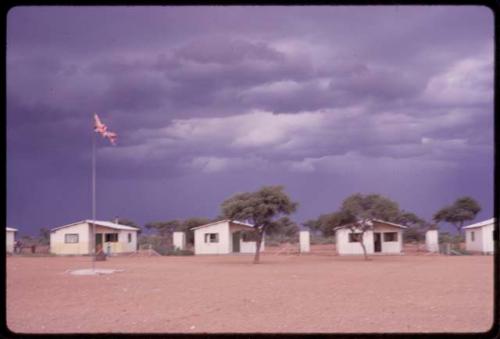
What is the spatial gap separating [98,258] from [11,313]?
23.4 m

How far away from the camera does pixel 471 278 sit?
1980 centimetres

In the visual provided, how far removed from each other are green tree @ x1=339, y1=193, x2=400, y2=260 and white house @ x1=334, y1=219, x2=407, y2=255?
1856 mm

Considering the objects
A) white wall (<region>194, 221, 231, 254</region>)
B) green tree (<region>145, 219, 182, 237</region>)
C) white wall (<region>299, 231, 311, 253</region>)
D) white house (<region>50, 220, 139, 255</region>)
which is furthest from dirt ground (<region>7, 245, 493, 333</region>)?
green tree (<region>145, 219, 182, 237</region>)

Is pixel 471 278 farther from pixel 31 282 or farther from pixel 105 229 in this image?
pixel 105 229

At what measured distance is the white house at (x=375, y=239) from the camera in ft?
142

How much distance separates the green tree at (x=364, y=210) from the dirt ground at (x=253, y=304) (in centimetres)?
1872

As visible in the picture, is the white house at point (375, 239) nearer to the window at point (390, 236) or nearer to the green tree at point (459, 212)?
the window at point (390, 236)

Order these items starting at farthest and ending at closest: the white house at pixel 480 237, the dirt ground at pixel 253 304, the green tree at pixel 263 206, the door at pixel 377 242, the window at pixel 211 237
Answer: the window at pixel 211 237 < the door at pixel 377 242 < the white house at pixel 480 237 < the green tree at pixel 263 206 < the dirt ground at pixel 253 304

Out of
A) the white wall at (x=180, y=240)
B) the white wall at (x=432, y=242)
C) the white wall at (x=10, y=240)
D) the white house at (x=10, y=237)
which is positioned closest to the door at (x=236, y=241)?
the white wall at (x=180, y=240)

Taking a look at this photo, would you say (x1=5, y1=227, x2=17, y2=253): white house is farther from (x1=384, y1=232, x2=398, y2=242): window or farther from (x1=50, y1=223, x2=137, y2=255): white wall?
(x1=384, y1=232, x2=398, y2=242): window

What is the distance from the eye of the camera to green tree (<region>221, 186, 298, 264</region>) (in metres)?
35.5

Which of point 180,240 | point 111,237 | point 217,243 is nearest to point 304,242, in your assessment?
point 217,243

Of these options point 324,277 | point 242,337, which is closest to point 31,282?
point 324,277

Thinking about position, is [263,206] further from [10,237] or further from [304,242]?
[10,237]
